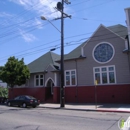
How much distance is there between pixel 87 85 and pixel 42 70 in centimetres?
873

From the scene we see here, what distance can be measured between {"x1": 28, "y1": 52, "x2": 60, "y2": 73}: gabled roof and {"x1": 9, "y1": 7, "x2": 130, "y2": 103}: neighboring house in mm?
1802

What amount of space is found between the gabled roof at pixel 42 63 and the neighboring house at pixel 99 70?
180cm

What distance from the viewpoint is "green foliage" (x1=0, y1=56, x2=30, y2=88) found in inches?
1079

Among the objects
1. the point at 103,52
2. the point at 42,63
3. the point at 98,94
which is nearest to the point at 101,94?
the point at 98,94

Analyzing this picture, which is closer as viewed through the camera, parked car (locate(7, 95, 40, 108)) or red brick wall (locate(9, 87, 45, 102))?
parked car (locate(7, 95, 40, 108))

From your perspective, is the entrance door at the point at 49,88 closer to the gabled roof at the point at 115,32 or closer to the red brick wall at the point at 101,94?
the red brick wall at the point at 101,94

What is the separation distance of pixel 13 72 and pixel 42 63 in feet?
21.4

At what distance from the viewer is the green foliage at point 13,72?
2741 cm

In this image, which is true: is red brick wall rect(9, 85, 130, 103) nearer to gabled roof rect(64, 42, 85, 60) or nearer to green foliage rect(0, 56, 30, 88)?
green foliage rect(0, 56, 30, 88)

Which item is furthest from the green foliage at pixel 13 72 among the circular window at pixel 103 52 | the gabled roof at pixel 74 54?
the circular window at pixel 103 52

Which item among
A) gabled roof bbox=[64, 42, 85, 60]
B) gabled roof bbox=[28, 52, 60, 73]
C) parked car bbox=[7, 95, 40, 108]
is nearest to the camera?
parked car bbox=[7, 95, 40, 108]

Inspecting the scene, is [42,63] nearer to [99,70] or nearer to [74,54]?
[74,54]

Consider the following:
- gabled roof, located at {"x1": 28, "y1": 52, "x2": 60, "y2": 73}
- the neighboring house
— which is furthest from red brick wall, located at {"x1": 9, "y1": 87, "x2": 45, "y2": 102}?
gabled roof, located at {"x1": 28, "y1": 52, "x2": 60, "y2": 73}

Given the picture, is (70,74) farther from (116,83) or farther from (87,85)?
(116,83)
